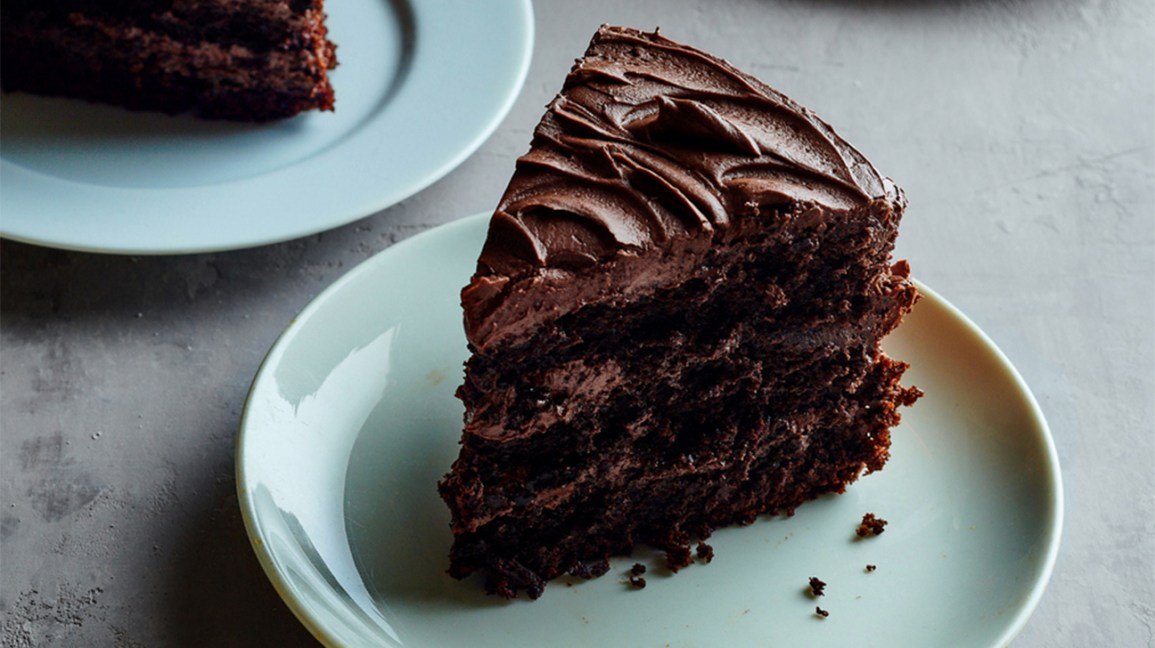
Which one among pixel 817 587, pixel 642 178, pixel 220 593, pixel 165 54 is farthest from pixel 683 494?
pixel 165 54

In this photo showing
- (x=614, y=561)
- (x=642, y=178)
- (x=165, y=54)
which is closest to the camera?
(x=642, y=178)

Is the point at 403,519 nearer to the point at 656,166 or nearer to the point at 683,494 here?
→ the point at 683,494

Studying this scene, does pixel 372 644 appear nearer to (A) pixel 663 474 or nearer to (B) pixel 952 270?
Result: (A) pixel 663 474

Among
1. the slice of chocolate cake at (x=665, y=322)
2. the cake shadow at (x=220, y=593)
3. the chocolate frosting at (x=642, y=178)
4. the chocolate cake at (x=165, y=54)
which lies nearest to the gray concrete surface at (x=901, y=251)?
the cake shadow at (x=220, y=593)

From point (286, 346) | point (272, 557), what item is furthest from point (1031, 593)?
point (286, 346)

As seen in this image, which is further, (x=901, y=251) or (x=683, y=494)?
(x=901, y=251)

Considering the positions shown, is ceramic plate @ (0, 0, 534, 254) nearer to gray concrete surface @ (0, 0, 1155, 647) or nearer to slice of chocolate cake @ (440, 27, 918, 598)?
gray concrete surface @ (0, 0, 1155, 647)

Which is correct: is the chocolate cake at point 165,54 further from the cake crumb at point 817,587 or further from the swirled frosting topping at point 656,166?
the cake crumb at point 817,587
